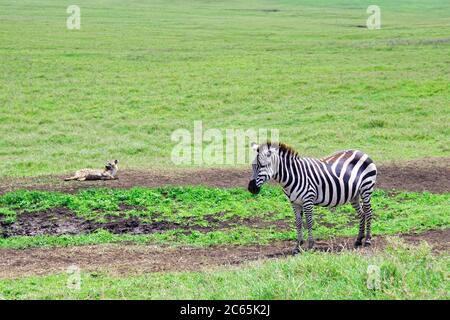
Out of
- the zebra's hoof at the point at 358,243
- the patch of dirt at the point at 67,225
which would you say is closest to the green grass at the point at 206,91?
the patch of dirt at the point at 67,225

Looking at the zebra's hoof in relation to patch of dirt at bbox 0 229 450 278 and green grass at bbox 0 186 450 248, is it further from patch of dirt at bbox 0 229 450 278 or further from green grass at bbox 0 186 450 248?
green grass at bbox 0 186 450 248

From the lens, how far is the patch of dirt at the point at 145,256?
11.8m

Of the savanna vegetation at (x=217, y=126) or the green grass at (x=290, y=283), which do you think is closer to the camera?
the green grass at (x=290, y=283)

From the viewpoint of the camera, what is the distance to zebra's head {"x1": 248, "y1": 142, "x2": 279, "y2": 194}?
40.8 feet

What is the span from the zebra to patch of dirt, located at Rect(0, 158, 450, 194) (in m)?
4.36

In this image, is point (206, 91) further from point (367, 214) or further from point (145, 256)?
point (145, 256)

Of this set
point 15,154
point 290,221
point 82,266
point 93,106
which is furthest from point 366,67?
point 82,266

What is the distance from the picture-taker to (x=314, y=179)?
12984 mm

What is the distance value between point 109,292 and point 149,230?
216 inches

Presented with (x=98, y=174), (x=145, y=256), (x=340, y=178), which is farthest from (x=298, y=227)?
(x=98, y=174)

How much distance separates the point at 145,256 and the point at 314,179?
3237 millimetres

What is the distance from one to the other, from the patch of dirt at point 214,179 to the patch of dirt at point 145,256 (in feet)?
14.0

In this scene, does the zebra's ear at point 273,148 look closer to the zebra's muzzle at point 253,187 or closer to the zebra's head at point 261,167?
the zebra's head at point 261,167

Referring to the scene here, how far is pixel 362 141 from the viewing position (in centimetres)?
2428
